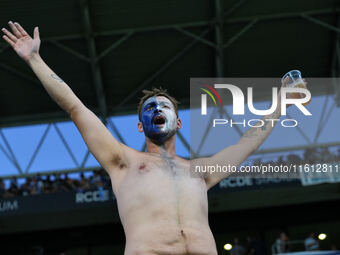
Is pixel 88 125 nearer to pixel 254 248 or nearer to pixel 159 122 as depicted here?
pixel 159 122

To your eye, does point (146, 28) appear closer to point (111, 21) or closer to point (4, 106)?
point (111, 21)

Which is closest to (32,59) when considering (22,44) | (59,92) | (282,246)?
(22,44)

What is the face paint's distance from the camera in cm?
291

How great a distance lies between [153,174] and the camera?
2711 mm

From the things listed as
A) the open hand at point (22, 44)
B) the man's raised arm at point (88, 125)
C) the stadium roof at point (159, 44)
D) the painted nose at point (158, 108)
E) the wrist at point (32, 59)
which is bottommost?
the man's raised arm at point (88, 125)

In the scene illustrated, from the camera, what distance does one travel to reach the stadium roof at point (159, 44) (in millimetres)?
15250

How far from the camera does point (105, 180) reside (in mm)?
14414

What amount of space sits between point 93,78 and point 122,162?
14.6 metres

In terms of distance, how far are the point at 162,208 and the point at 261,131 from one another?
0.93 metres

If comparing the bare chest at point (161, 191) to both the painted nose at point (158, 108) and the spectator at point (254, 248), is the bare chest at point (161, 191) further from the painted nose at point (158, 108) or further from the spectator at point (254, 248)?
the spectator at point (254, 248)

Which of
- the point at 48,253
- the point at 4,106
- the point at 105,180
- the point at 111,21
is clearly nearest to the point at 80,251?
the point at 48,253

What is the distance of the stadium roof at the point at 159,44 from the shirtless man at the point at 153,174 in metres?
12.6

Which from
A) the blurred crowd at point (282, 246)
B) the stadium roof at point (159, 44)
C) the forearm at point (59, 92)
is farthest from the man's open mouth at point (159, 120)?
the stadium roof at point (159, 44)

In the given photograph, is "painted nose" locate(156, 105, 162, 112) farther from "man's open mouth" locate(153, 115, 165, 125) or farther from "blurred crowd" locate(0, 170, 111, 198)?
"blurred crowd" locate(0, 170, 111, 198)
